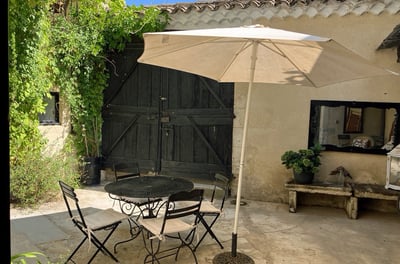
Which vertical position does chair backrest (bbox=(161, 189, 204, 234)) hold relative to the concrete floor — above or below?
above

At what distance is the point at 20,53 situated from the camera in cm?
505

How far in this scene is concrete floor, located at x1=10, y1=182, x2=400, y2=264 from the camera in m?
3.62

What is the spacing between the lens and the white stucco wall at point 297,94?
5.14 m

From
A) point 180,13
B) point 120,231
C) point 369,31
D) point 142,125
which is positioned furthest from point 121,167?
point 369,31

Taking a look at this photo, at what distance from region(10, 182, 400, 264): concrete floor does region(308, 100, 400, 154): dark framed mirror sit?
3.44 ft

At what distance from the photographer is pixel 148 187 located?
12.1ft

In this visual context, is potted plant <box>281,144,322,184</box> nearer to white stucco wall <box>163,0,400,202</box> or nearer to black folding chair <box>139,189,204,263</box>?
white stucco wall <box>163,0,400,202</box>

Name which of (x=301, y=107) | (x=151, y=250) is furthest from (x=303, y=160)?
(x=151, y=250)

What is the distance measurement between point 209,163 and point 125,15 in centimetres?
311

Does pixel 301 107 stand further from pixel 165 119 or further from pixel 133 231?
pixel 133 231

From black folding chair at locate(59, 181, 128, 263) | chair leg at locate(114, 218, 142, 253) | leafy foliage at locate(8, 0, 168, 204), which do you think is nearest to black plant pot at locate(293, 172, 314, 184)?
chair leg at locate(114, 218, 142, 253)

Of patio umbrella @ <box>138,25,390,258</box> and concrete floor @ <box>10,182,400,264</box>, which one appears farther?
concrete floor @ <box>10,182,400,264</box>

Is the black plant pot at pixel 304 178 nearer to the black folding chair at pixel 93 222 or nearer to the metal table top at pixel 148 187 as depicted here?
the metal table top at pixel 148 187
